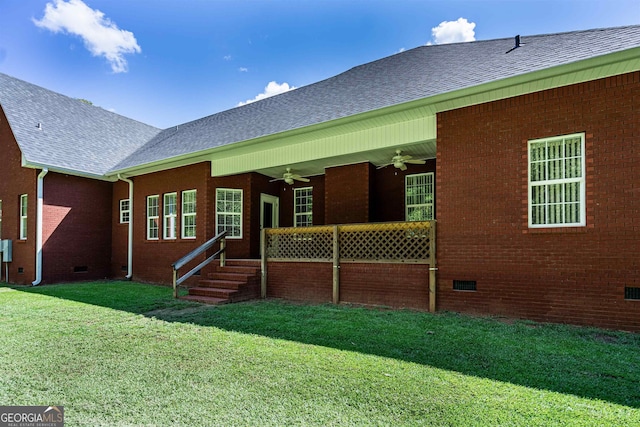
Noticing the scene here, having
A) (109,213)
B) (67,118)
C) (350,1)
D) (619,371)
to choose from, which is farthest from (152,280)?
(619,371)

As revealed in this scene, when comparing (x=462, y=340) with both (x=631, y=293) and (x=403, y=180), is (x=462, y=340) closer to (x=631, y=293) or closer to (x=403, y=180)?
A: (x=631, y=293)

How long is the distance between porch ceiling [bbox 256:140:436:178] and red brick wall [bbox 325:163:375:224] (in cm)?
25

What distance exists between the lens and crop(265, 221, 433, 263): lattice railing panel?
7.61m

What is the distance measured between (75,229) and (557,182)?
604 inches

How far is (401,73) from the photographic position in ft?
31.6

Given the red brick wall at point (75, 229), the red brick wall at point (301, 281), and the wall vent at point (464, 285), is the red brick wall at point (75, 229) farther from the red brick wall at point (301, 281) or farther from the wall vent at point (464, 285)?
the wall vent at point (464, 285)

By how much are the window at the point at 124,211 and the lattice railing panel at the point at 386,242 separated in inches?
389

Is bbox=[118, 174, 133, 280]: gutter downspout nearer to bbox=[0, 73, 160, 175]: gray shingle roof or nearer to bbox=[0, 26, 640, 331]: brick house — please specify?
bbox=[0, 26, 640, 331]: brick house

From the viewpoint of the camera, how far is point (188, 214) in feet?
38.8

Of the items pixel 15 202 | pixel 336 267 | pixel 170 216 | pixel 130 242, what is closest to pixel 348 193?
pixel 336 267

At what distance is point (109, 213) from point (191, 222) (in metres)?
4.99

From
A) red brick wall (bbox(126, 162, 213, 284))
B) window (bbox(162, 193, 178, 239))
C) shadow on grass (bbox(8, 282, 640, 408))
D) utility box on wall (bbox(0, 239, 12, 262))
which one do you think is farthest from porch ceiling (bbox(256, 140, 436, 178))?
utility box on wall (bbox(0, 239, 12, 262))

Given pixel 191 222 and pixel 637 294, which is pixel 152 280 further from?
pixel 637 294

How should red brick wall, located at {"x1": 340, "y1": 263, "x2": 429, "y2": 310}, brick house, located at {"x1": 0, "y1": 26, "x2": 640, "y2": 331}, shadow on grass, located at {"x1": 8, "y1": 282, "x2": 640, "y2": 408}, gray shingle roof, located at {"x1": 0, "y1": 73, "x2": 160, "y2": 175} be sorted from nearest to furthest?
shadow on grass, located at {"x1": 8, "y1": 282, "x2": 640, "y2": 408}
brick house, located at {"x1": 0, "y1": 26, "x2": 640, "y2": 331}
red brick wall, located at {"x1": 340, "y1": 263, "x2": 429, "y2": 310}
gray shingle roof, located at {"x1": 0, "y1": 73, "x2": 160, "y2": 175}
